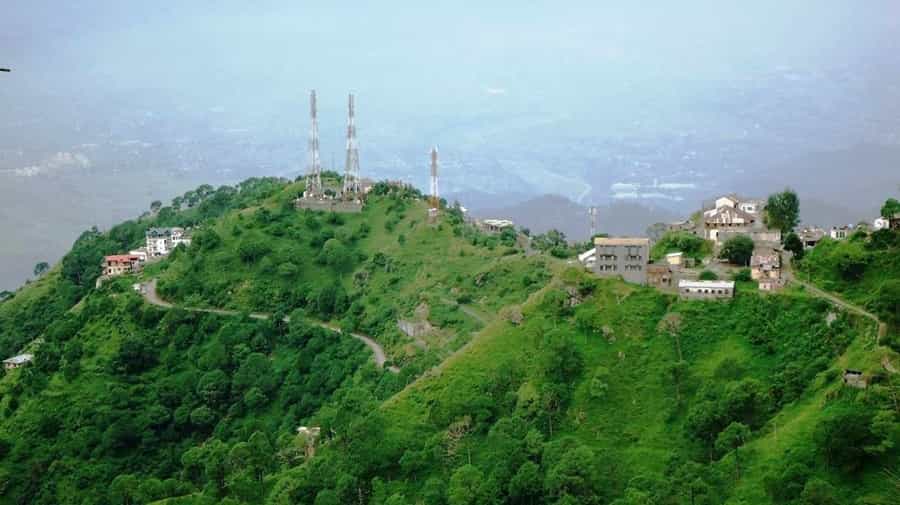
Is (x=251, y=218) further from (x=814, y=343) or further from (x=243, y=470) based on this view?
(x=814, y=343)

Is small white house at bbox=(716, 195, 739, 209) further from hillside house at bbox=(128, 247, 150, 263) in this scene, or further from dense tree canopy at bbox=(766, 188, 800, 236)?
hillside house at bbox=(128, 247, 150, 263)

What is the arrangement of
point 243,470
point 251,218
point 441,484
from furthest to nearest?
point 251,218
point 243,470
point 441,484

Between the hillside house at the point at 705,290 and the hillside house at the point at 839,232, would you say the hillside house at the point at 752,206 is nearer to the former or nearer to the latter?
the hillside house at the point at 839,232

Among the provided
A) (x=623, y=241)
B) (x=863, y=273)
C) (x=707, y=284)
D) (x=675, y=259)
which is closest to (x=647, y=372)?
(x=707, y=284)

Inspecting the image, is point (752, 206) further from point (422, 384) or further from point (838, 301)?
point (422, 384)

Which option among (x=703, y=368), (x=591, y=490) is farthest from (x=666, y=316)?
(x=591, y=490)

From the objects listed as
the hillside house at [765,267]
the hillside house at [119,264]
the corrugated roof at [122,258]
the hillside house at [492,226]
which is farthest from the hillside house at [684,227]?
the corrugated roof at [122,258]
